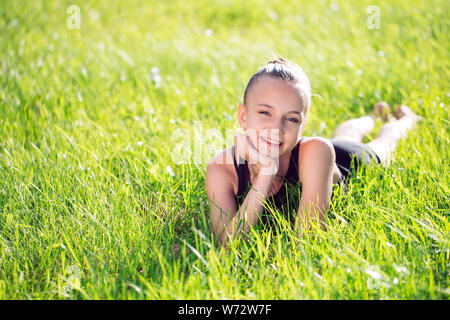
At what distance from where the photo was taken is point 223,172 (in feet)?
8.39

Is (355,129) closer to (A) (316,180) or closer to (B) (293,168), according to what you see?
(B) (293,168)

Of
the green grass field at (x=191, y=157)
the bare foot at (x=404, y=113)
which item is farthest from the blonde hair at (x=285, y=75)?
the bare foot at (x=404, y=113)

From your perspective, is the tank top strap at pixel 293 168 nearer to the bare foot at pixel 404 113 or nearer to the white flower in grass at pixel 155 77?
the bare foot at pixel 404 113

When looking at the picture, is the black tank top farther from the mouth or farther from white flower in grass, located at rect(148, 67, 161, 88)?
white flower in grass, located at rect(148, 67, 161, 88)

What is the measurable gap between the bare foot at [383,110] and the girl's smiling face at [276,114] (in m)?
1.90

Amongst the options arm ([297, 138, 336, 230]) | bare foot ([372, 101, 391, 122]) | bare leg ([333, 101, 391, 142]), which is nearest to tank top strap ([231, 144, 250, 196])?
arm ([297, 138, 336, 230])

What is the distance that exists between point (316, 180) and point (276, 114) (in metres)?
0.43

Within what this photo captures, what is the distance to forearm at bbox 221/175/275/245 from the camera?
2.27 m

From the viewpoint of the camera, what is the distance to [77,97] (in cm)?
424

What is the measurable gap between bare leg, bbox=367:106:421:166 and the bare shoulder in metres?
1.06
